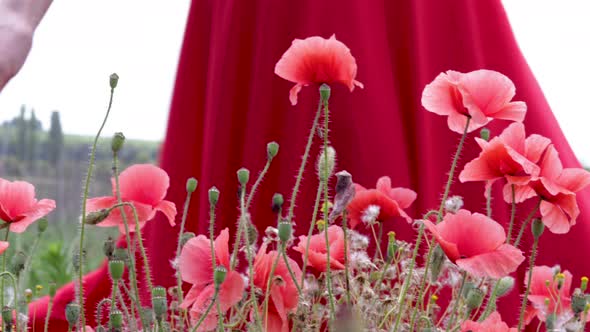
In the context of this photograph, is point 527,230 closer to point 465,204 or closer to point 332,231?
point 465,204

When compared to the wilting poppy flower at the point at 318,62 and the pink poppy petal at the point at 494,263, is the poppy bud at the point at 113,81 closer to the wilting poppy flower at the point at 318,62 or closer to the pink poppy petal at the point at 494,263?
the wilting poppy flower at the point at 318,62

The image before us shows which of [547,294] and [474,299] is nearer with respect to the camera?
[474,299]

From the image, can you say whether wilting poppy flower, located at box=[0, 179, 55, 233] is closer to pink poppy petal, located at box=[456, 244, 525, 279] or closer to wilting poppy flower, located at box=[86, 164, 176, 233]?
wilting poppy flower, located at box=[86, 164, 176, 233]

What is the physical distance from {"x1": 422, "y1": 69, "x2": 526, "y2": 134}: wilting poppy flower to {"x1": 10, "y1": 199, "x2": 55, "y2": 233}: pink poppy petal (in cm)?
31

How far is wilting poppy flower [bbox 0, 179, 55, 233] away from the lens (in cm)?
67

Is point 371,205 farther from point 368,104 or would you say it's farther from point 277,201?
point 368,104

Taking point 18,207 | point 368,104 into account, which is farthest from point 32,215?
point 368,104

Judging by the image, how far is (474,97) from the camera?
2.10ft

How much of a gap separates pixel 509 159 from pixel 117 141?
0.90 feet

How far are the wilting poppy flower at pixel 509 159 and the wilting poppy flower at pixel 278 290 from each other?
0.14 meters

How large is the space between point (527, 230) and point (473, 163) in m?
0.54

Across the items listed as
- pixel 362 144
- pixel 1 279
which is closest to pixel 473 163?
pixel 1 279

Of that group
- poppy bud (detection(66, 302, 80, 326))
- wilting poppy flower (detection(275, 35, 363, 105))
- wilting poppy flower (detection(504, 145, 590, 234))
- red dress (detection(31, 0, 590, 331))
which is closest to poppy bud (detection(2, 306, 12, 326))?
poppy bud (detection(66, 302, 80, 326))

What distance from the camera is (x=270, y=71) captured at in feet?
3.66
